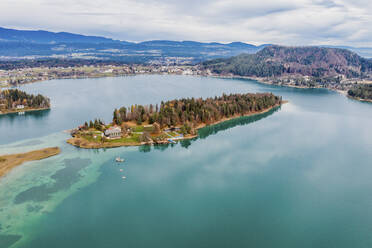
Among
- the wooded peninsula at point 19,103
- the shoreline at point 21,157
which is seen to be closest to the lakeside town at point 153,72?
the wooded peninsula at point 19,103

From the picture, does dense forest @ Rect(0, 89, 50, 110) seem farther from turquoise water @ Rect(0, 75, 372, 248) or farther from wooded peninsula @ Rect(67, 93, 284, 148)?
wooded peninsula @ Rect(67, 93, 284, 148)

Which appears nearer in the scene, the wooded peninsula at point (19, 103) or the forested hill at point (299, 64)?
the wooded peninsula at point (19, 103)

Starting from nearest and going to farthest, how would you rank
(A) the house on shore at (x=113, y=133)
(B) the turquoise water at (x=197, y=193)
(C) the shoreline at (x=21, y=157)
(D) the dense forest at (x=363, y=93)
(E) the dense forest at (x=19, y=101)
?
(B) the turquoise water at (x=197, y=193) → (C) the shoreline at (x=21, y=157) → (A) the house on shore at (x=113, y=133) → (E) the dense forest at (x=19, y=101) → (D) the dense forest at (x=363, y=93)

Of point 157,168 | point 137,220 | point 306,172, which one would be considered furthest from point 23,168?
point 306,172

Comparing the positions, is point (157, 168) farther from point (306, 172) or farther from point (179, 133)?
point (306, 172)

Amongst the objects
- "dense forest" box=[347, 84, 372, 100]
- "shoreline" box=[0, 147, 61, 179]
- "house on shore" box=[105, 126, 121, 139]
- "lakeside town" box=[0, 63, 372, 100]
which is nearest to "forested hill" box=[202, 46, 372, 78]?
"lakeside town" box=[0, 63, 372, 100]

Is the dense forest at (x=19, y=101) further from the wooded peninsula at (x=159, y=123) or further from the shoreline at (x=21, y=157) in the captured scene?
the shoreline at (x=21, y=157)

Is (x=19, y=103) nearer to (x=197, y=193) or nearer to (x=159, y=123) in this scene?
(x=159, y=123)

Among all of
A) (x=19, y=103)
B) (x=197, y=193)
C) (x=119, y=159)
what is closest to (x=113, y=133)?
(x=119, y=159)
